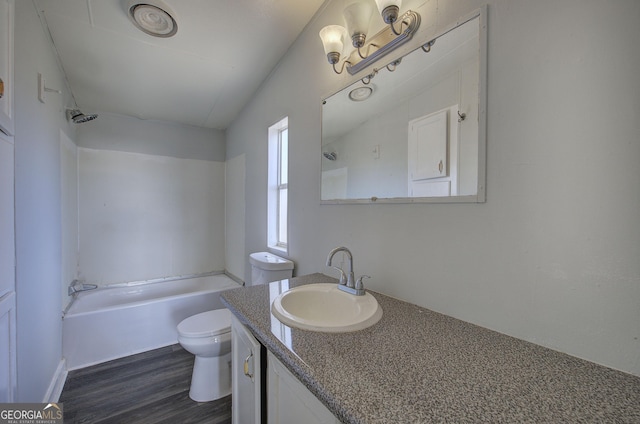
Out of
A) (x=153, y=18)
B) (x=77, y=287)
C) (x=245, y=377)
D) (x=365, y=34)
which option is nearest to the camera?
(x=245, y=377)

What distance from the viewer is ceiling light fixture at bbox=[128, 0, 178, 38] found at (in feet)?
4.50

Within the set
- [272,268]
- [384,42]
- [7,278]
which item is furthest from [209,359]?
[384,42]

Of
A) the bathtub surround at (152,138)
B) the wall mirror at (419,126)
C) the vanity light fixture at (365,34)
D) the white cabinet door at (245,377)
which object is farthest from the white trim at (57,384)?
the vanity light fixture at (365,34)

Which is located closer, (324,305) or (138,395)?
(324,305)

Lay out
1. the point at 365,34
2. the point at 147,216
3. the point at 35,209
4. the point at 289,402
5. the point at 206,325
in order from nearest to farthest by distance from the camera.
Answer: the point at 289,402, the point at 365,34, the point at 35,209, the point at 206,325, the point at 147,216

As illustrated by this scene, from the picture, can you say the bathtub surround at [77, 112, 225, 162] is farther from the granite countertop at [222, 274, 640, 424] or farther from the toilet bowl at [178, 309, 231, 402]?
the granite countertop at [222, 274, 640, 424]

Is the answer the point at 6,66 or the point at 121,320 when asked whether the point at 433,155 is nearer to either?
the point at 6,66

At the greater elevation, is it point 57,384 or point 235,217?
point 235,217

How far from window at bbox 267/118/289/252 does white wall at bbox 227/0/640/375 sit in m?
1.32

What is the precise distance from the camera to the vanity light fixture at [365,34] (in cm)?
101

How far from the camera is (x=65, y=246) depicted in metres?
2.01

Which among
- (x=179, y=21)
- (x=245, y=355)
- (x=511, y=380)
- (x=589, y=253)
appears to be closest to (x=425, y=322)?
(x=511, y=380)

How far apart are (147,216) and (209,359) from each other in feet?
6.27

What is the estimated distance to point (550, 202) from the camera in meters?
0.70
